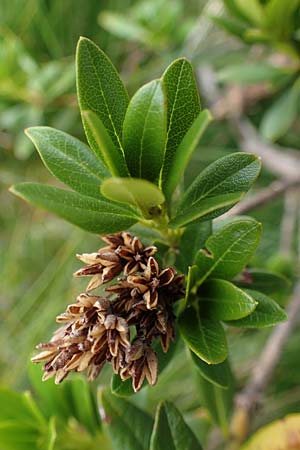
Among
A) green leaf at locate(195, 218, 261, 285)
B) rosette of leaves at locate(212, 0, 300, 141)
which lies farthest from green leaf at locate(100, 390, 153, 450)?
rosette of leaves at locate(212, 0, 300, 141)

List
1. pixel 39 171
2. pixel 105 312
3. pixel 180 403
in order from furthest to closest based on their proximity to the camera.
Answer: pixel 39 171 → pixel 180 403 → pixel 105 312

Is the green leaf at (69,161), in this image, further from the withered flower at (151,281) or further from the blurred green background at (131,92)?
the blurred green background at (131,92)

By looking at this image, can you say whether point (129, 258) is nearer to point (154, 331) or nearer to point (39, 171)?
point (154, 331)

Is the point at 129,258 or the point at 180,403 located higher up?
the point at 129,258

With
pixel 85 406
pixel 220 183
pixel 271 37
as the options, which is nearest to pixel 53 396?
pixel 85 406

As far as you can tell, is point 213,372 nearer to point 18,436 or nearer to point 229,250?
point 229,250

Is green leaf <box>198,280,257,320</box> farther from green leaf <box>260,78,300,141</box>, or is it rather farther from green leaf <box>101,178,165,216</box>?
green leaf <box>260,78,300,141</box>

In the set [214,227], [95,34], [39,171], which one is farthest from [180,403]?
[95,34]

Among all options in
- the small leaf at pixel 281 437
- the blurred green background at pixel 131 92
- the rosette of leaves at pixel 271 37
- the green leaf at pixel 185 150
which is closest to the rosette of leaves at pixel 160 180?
the green leaf at pixel 185 150
